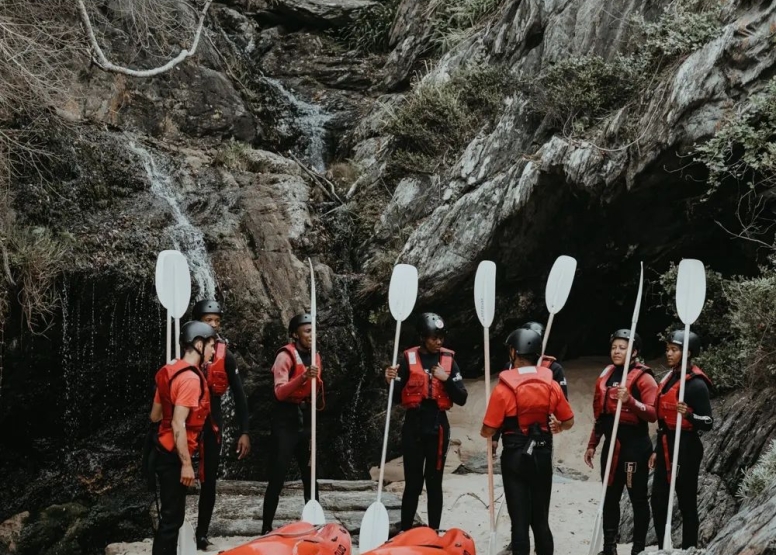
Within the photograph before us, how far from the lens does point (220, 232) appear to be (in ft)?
30.6

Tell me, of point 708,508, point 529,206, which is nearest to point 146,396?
point 529,206

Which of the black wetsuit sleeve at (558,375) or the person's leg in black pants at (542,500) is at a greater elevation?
the black wetsuit sleeve at (558,375)

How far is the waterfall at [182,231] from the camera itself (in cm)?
887

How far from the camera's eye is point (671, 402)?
19.2 ft

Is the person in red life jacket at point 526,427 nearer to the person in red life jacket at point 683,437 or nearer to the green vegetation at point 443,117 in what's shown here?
the person in red life jacket at point 683,437

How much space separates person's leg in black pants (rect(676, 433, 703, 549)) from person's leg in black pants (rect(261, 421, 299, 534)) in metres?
2.80

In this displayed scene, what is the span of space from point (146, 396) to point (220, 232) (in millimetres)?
1984

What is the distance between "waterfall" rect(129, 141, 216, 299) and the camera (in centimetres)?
887

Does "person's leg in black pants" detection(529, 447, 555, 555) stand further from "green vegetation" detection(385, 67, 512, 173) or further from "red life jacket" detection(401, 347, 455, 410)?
"green vegetation" detection(385, 67, 512, 173)

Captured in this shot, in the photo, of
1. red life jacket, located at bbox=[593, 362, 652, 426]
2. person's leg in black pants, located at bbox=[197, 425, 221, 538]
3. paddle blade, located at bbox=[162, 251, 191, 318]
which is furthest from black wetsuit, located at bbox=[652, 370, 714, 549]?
paddle blade, located at bbox=[162, 251, 191, 318]

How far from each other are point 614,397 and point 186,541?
312 centimetres

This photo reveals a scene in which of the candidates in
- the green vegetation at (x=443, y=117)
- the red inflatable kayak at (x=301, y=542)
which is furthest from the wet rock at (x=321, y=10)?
the red inflatable kayak at (x=301, y=542)

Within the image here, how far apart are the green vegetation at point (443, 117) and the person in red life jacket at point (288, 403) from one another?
453 cm

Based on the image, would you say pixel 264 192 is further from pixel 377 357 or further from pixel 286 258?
pixel 377 357
